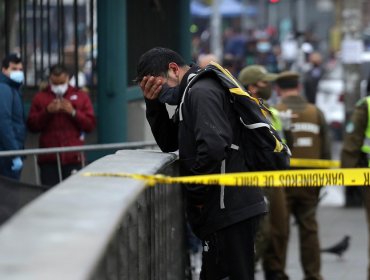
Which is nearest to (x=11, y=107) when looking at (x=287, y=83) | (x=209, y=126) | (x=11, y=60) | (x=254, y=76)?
(x=11, y=60)

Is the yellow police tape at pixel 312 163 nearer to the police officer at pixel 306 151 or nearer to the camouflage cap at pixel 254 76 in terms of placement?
the police officer at pixel 306 151

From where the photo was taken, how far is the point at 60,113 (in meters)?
10.6

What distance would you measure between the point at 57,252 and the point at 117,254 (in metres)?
1.45

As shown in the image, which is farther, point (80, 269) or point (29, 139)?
point (29, 139)

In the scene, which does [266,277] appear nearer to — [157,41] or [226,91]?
[157,41]

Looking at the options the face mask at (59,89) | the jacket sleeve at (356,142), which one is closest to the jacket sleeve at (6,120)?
the face mask at (59,89)

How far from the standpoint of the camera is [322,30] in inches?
2613

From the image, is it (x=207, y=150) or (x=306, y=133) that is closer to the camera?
(x=207, y=150)

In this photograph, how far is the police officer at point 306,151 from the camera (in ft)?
32.8

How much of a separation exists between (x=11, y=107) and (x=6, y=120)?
0.75ft

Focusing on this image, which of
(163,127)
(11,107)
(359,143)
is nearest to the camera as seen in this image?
(163,127)

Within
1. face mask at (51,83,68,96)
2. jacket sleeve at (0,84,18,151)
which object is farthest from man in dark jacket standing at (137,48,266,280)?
face mask at (51,83,68,96)

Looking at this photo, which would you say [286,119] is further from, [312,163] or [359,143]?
[359,143]

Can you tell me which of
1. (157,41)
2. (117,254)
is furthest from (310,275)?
(117,254)
